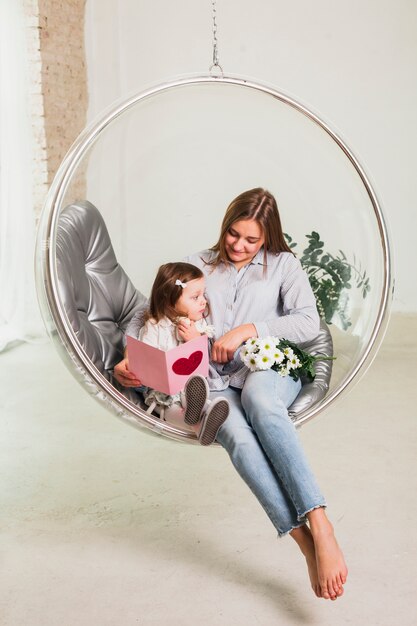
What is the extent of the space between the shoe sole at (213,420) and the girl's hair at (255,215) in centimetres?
38

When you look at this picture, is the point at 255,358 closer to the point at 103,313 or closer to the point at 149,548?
the point at 103,313

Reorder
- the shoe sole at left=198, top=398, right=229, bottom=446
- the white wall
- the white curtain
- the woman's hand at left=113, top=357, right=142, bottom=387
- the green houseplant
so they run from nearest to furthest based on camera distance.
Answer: the shoe sole at left=198, top=398, right=229, bottom=446 < the woman's hand at left=113, top=357, right=142, bottom=387 < the green houseplant < the white curtain < the white wall

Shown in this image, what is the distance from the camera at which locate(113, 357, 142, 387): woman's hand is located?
1.95 metres

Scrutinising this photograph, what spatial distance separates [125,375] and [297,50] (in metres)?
3.25

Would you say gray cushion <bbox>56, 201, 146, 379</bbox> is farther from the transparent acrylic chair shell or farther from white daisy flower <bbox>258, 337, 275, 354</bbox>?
white daisy flower <bbox>258, 337, 275, 354</bbox>

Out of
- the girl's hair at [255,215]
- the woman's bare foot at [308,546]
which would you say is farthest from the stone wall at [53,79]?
the woman's bare foot at [308,546]

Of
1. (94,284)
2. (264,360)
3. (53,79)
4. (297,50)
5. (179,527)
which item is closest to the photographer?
(264,360)

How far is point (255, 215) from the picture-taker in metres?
2.02

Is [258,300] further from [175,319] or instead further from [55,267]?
[55,267]

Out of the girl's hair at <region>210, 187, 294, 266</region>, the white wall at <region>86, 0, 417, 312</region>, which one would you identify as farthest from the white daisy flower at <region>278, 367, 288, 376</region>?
the white wall at <region>86, 0, 417, 312</region>

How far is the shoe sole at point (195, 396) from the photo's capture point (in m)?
1.86

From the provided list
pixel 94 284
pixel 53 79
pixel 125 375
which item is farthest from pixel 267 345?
pixel 53 79

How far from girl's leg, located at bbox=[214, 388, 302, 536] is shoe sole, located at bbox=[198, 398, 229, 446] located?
0.02 meters

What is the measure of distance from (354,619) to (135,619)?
0.51m
